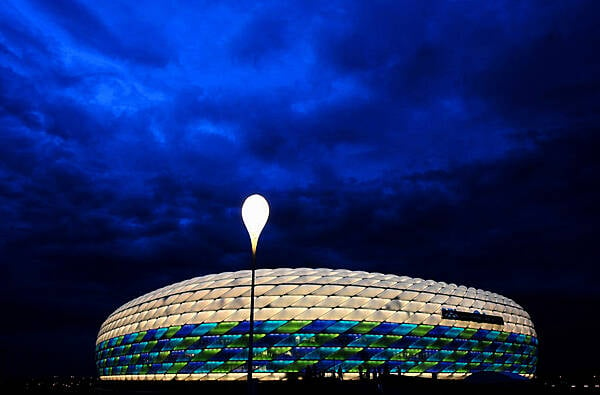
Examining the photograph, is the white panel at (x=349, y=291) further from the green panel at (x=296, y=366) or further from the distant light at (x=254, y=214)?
the distant light at (x=254, y=214)

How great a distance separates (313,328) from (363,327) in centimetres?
384

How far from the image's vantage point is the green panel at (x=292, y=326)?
3728cm

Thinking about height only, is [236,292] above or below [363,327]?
above

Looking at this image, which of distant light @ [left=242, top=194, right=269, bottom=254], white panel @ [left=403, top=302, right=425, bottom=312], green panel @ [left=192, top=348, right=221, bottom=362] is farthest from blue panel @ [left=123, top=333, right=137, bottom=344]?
distant light @ [left=242, top=194, right=269, bottom=254]

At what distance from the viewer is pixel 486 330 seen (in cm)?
4550

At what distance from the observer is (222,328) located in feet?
126

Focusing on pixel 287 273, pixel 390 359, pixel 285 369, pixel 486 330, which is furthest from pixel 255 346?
pixel 486 330

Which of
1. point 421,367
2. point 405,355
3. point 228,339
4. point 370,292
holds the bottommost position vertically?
point 421,367

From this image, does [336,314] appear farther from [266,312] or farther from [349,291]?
[266,312]

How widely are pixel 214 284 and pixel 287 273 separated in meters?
6.08

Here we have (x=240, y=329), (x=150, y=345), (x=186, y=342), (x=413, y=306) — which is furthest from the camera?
(x=150, y=345)

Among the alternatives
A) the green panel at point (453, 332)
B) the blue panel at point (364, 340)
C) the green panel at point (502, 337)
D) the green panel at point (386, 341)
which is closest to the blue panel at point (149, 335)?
the blue panel at point (364, 340)

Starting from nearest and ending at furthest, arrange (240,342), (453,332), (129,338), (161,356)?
(240,342) → (161,356) → (453,332) → (129,338)

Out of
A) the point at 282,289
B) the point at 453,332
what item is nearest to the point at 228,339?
the point at 282,289
